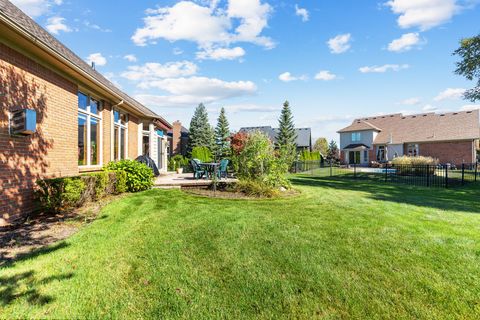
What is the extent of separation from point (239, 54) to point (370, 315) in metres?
15.9

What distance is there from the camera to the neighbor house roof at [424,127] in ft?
103

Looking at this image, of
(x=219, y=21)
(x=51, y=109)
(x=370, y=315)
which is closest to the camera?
(x=370, y=315)

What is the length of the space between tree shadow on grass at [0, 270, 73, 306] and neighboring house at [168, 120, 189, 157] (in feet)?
119

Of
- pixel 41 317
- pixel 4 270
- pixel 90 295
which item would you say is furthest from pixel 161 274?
pixel 4 270

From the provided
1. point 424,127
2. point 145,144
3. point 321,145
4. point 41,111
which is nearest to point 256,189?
point 41,111

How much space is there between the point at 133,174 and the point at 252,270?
662cm

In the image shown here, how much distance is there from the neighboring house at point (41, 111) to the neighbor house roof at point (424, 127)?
36.6 meters

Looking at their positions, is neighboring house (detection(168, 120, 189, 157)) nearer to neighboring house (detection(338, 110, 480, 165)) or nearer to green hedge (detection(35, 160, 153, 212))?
neighboring house (detection(338, 110, 480, 165))

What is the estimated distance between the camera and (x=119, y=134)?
11586 millimetres

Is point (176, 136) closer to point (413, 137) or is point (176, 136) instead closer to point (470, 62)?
point (413, 137)

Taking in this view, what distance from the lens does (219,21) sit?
11773 mm

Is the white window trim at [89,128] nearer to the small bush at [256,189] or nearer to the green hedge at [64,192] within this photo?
the green hedge at [64,192]

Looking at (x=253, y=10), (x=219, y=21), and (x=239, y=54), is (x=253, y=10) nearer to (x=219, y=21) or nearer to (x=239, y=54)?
(x=219, y=21)

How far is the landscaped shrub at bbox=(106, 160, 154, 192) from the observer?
28.3 ft
